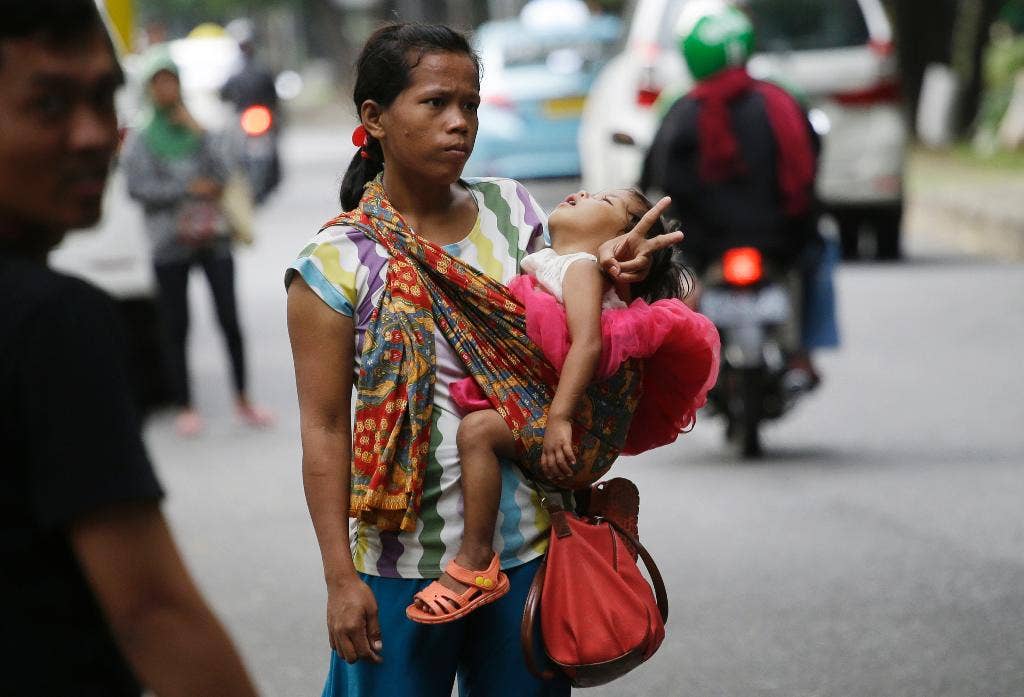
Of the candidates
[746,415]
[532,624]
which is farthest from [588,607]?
[746,415]

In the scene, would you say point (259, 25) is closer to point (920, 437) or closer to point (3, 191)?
point (920, 437)

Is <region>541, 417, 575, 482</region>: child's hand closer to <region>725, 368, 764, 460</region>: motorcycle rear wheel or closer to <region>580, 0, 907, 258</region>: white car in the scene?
<region>725, 368, 764, 460</region>: motorcycle rear wheel

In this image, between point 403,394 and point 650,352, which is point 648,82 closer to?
point 650,352

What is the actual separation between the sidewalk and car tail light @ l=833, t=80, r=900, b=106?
2223 mm

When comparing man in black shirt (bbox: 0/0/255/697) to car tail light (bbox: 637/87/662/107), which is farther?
car tail light (bbox: 637/87/662/107)

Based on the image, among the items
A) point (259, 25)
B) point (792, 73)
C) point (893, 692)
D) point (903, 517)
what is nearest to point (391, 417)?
point (893, 692)

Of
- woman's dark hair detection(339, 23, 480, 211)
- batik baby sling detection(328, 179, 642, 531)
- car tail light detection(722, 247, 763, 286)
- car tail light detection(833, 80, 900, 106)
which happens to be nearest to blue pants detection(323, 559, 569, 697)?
Answer: batik baby sling detection(328, 179, 642, 531)

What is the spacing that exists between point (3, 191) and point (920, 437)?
7.63m

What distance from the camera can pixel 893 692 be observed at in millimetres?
5355

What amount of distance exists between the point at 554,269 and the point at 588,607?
1.81 feet

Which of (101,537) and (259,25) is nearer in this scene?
(101,537)

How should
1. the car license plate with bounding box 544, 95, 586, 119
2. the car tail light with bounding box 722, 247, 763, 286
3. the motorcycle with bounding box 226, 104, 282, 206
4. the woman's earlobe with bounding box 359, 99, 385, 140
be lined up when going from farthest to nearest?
the motorcycle with bounding box 226, 104, 282, 206, the car license plate with bounding box 544, 95, 586, 119, the car tail light with bounding box 722, 247, 763, 286, the woman's earlobe with bounding box 359, 99, 385, 140

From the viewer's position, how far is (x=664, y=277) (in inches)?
132

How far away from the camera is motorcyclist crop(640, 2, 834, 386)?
786cm
